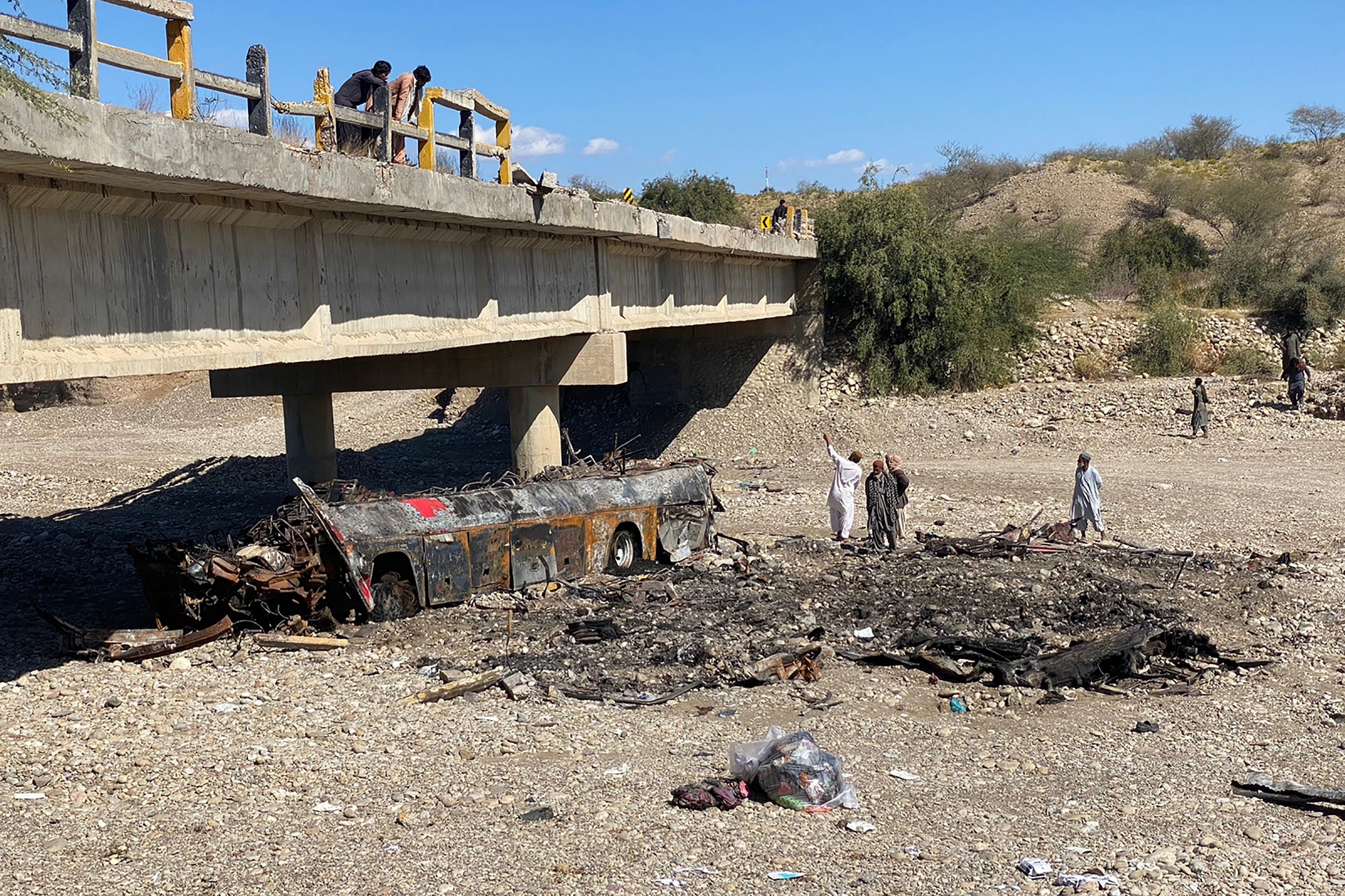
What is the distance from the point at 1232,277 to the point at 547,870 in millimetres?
32754

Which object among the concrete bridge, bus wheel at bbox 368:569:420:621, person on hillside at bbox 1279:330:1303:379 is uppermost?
the concrete bridge

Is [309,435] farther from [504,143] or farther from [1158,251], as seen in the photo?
[1158,251]

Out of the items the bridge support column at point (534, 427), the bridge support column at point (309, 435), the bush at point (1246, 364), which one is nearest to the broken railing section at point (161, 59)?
the bridge support column at point (534, 427)

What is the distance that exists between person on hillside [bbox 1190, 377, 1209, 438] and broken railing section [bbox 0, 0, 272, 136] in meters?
19.5

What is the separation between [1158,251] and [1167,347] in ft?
30.7

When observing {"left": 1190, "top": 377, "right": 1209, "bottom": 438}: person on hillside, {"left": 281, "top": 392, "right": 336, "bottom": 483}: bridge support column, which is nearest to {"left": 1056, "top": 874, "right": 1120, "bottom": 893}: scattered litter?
{"left": 281, "top": 392, "right": 336, "bottom": 483}: bridge support column

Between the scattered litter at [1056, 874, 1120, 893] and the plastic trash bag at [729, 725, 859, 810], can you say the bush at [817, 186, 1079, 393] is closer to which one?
the plastic trash bag at [729, 725, 859, 810]

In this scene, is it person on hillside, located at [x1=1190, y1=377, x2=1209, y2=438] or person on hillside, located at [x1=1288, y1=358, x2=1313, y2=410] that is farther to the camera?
person on hillside, located at [x1=1288, y1=358, x2=1313, y2=410]

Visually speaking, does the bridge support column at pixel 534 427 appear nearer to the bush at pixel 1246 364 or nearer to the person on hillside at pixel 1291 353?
the person on hillside at pixel 1291 353

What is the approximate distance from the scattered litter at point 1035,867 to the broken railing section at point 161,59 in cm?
756

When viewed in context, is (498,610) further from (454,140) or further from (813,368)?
(813,368)

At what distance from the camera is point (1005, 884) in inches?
228

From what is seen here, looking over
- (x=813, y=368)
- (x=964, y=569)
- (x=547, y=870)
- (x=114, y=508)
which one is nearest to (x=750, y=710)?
(x=547, y=870)

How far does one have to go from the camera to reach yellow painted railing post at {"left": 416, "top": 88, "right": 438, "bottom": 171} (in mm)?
12344
